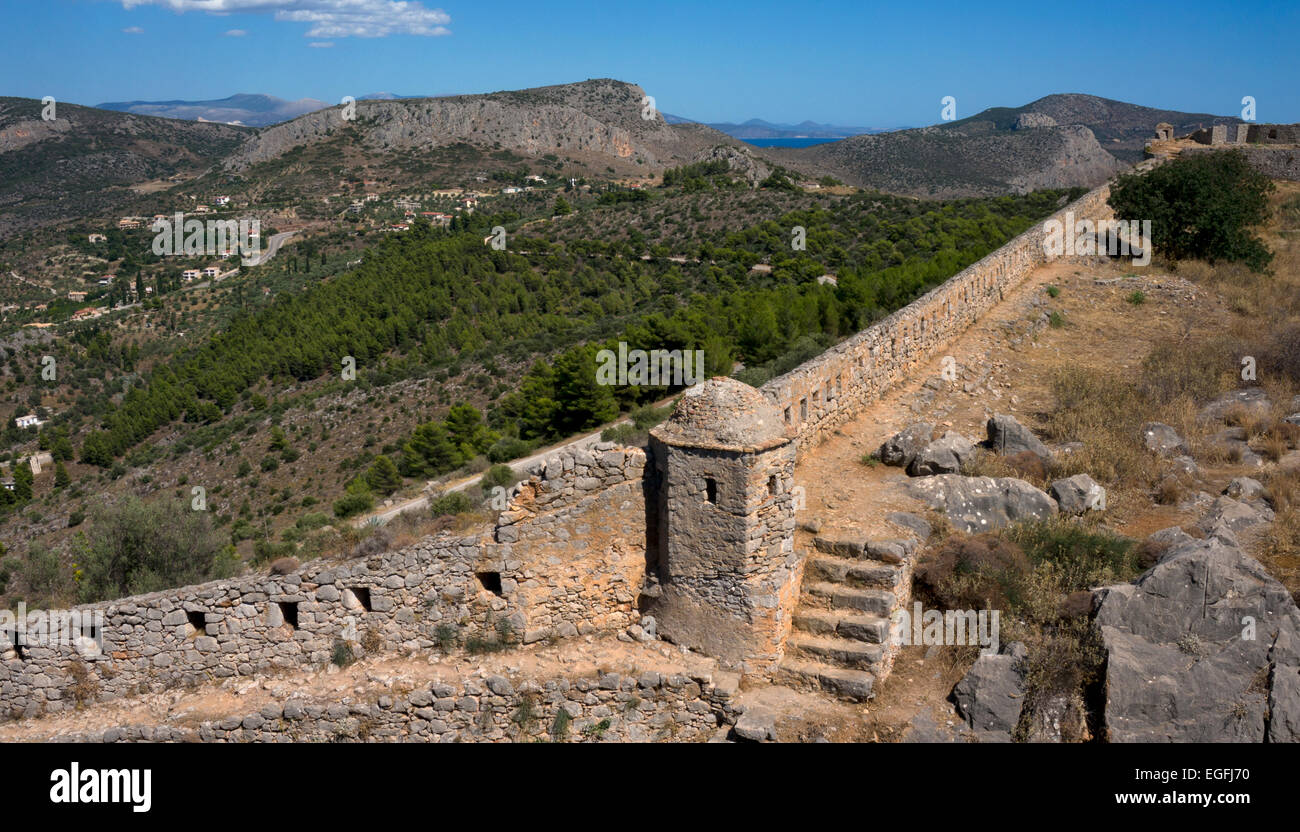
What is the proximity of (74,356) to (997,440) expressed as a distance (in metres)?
61.2

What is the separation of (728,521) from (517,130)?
335 feet

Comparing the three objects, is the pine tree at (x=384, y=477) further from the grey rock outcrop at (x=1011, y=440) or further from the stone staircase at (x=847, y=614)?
the stone staircase at (x=847, y=614)

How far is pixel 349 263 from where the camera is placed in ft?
207

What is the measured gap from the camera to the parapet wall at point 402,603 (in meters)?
7.41

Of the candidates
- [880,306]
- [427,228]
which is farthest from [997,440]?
[427,228]

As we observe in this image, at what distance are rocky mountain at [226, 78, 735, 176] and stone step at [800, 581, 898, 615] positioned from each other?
91886 mm

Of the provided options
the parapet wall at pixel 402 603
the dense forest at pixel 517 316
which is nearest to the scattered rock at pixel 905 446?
the parapet wall at pixel 402 603

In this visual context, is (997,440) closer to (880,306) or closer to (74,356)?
(880,306)

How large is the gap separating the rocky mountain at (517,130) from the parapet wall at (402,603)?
301ft

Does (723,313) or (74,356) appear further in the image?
(74,356)

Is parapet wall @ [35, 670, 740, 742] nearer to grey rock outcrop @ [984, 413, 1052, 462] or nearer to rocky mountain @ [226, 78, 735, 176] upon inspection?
grey rock outcrop @ [984, 413, 1052, 462]

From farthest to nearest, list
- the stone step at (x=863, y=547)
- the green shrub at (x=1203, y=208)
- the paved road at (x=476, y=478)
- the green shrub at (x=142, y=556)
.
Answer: the green shrub at (x=1203, y=208) → the paved road at (x=476, y=478) → the green shrub at (x=142, y=556) → the stone step at (x=863, y=547)

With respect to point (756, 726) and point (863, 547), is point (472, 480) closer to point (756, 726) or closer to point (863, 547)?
point (863, 547)

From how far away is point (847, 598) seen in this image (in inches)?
291
